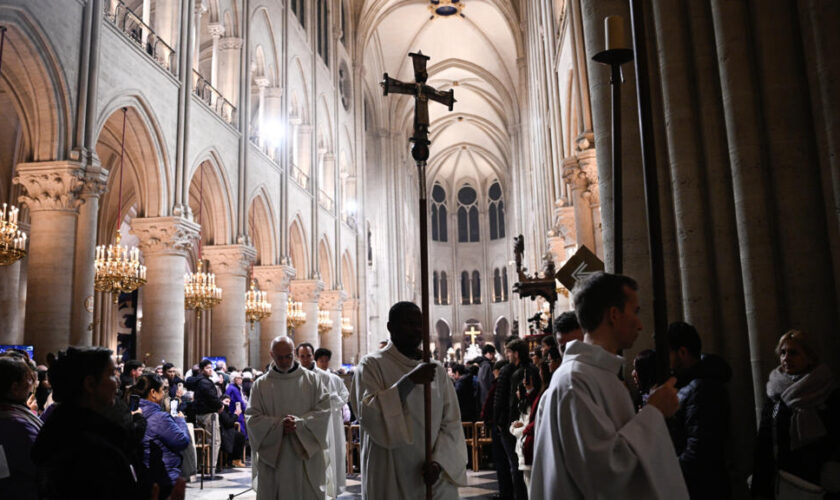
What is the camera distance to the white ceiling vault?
2883cm

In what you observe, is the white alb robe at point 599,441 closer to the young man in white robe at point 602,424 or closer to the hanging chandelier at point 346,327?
the young man in white robe at point 602,424

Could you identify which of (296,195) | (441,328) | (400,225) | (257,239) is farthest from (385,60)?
(441,328)

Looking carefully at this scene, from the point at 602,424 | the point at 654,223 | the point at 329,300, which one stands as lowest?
the point at 602,424

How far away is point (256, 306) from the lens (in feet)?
53.1

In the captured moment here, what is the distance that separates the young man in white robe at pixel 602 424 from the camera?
1.90 m

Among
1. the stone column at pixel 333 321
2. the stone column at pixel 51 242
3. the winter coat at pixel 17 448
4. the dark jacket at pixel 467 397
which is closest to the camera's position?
the winter coat at pixel 17 448

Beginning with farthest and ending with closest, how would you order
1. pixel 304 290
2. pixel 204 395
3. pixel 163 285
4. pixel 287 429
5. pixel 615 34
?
pixel 304 290 < pixel 163 285 < pixel 204 395 < pixel 287 429 < pixel 615 34

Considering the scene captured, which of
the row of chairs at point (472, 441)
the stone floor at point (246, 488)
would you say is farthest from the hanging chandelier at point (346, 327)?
the stone floor at point (246, 488)

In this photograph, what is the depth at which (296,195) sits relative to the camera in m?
19.2

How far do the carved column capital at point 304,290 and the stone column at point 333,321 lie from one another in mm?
2502

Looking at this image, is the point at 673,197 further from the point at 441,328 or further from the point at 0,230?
the point at 441,328

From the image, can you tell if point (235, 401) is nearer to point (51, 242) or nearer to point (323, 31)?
point (51, 242)

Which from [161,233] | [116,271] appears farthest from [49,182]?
[161,233]

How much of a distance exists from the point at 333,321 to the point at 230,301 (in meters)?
8.25
